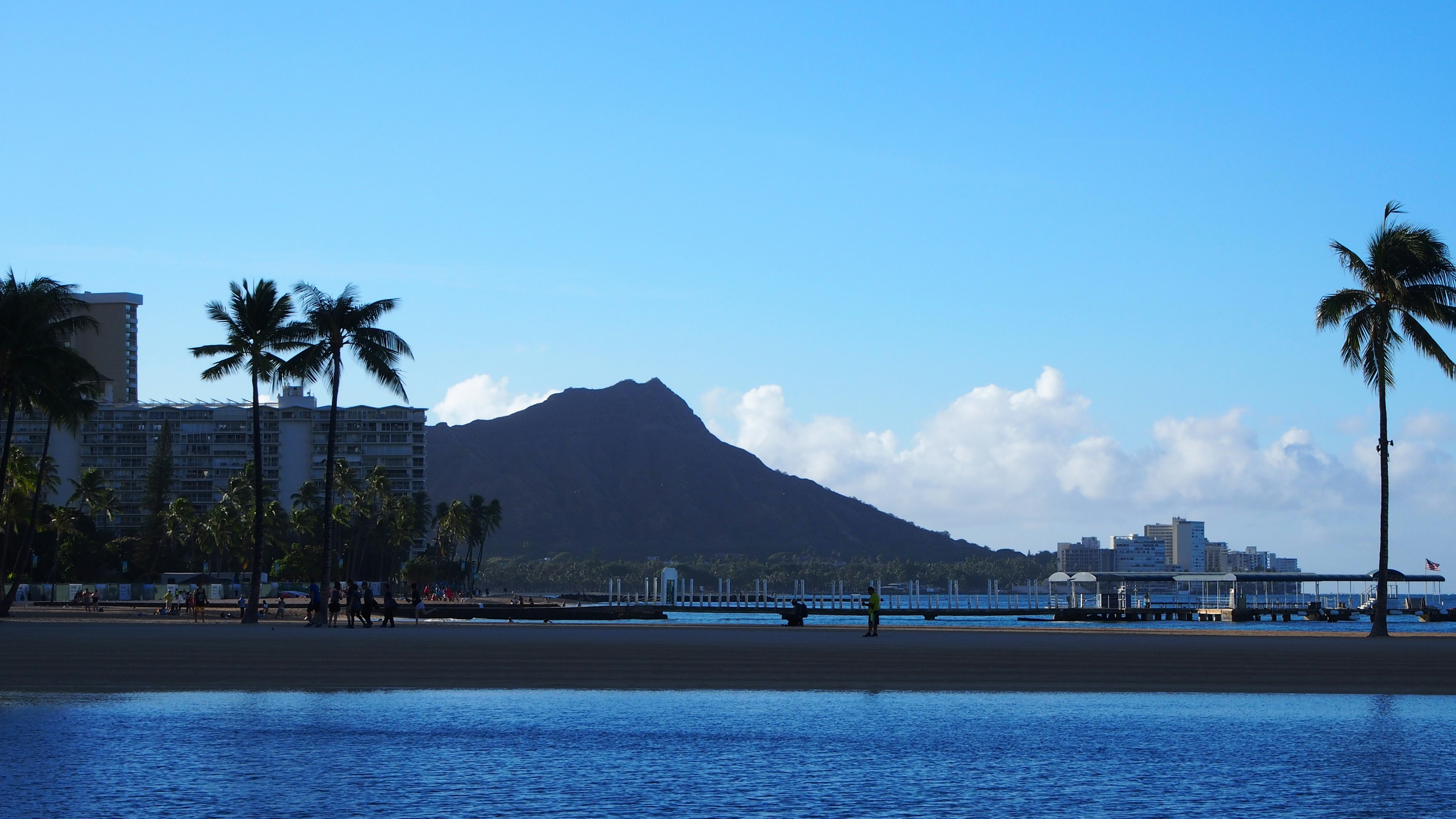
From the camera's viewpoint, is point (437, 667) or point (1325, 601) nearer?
point (437, 667)

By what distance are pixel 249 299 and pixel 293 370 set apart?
10.5 feet

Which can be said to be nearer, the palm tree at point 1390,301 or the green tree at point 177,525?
the palm tree at point 1390,301

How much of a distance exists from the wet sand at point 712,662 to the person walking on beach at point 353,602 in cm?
369

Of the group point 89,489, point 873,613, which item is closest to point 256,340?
point 873,613

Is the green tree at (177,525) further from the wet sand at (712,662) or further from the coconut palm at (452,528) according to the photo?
the wet sand at (712,662)

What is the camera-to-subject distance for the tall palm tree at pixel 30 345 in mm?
47938

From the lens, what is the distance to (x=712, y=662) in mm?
24375

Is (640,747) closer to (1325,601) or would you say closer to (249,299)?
(249,299)

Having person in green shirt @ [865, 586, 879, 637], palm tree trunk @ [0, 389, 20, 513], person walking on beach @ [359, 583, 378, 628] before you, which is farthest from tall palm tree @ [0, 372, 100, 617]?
person in green shirt @ [865, 586, 879, 637]

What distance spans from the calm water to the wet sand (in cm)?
227

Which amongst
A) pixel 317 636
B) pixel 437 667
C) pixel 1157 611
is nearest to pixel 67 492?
pixel 1157 611

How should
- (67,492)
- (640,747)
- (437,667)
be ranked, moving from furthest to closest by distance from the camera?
(67,492) → (437,667) → (640,747)

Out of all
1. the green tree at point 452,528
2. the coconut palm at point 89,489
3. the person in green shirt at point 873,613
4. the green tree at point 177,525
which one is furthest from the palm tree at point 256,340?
the green tree at point 452,528

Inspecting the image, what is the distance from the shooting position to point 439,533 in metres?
165
